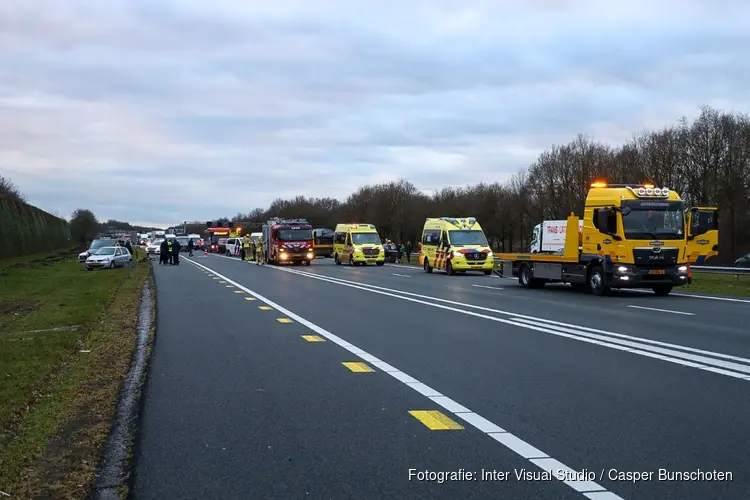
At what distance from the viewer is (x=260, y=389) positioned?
863 cm

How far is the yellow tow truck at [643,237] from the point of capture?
73.1 ft

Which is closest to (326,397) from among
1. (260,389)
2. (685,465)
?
(260,389)

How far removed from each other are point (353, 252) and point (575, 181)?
3196cm

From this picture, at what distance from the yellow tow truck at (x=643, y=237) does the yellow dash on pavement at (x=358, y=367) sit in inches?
545

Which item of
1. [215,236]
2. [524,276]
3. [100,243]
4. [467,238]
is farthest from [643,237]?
[215,236]

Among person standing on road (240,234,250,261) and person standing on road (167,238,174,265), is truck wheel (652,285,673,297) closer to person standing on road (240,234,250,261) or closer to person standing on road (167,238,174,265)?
person standing on road (167,238,174,265)

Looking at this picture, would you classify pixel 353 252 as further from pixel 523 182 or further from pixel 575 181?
pixel 523 182

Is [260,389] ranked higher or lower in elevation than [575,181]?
lower

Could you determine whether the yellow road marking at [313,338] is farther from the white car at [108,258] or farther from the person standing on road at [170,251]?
the person standing on road at [170,251]

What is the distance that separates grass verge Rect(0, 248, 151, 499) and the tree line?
51.9 m

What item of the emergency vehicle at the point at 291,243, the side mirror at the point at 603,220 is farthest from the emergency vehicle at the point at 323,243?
the side mirror at the point at 603,220

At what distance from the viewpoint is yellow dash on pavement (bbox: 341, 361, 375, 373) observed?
9797mm

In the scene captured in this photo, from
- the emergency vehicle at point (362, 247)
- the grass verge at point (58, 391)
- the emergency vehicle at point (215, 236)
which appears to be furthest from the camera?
the emergency vehicle at point (215, 236)

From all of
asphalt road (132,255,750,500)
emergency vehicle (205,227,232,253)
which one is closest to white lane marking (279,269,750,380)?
asphalt road (132,255,750,500)
